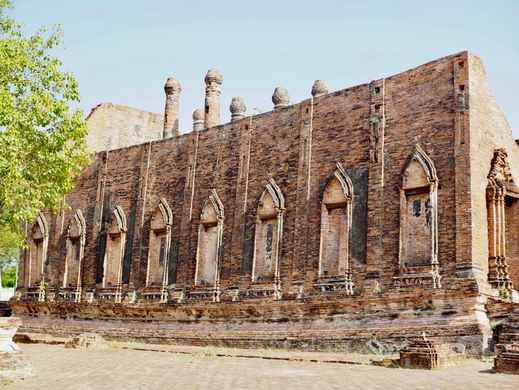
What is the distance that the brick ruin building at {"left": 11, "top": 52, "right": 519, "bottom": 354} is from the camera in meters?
14.3

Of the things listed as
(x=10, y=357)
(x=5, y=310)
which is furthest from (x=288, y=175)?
(x=5, y=310)

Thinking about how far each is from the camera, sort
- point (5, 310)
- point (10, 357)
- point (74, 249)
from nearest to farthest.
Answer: point (10, 357), point (74, 249), point (5, 310)

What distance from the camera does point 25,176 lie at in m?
17.2

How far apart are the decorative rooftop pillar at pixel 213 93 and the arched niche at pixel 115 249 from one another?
13.8 ft

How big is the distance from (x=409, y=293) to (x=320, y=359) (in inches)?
93.0

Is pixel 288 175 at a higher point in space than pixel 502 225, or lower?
higher

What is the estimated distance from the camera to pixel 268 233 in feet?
59.3

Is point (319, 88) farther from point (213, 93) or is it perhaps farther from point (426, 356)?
point (426, 356)

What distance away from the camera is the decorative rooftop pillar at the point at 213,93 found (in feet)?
76.0

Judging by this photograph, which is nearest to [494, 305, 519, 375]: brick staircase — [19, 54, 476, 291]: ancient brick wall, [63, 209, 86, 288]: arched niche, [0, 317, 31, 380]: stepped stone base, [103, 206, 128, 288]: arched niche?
[19, 54, 476, 291]: ancient brick wall

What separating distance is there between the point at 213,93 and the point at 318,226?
8162 millimetres

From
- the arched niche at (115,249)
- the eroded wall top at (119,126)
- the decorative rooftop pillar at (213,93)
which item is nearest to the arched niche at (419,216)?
the decorative rooftop pillar at (213,93)

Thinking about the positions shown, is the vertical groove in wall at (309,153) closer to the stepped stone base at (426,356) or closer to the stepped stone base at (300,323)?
the stepped stone base at (300,323)

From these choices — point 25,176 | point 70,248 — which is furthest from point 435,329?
point 70,248
